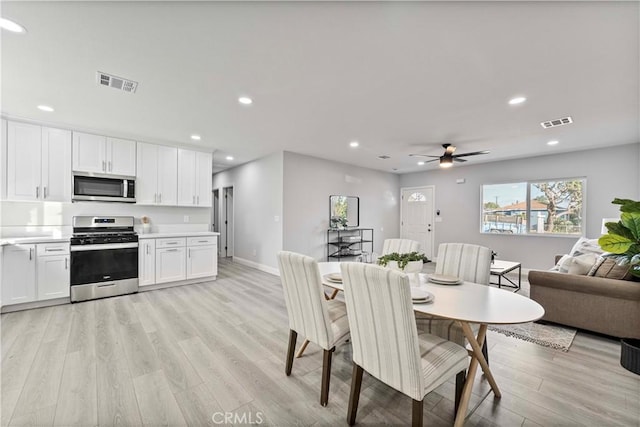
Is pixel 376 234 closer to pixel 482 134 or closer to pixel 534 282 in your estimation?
pixel 482 134

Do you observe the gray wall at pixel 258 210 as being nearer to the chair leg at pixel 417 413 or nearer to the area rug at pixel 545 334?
the area rug at pixel 545 334

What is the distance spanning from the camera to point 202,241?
4.81m

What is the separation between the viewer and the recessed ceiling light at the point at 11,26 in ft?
5.77

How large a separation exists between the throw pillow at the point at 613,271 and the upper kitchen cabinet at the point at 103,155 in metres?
6.43

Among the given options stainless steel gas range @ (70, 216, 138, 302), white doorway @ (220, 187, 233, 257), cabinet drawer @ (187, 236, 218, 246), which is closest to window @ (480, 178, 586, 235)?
cabinet drawer @ (187, 236, 218, 246)

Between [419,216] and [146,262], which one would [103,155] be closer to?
[146,262]

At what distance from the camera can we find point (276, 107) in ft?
10.4

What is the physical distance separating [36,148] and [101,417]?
13.0 ft

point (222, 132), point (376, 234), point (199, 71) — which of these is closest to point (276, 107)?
point (199, 71)

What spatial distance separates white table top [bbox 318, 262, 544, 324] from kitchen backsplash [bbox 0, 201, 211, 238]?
4.68 m

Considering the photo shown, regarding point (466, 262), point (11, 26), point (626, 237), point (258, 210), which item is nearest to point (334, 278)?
point (466, 262)

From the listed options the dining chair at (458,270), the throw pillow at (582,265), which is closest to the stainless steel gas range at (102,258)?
the dining chair at (458,270)

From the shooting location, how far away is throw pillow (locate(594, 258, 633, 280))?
8.77 ft

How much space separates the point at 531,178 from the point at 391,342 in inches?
247
